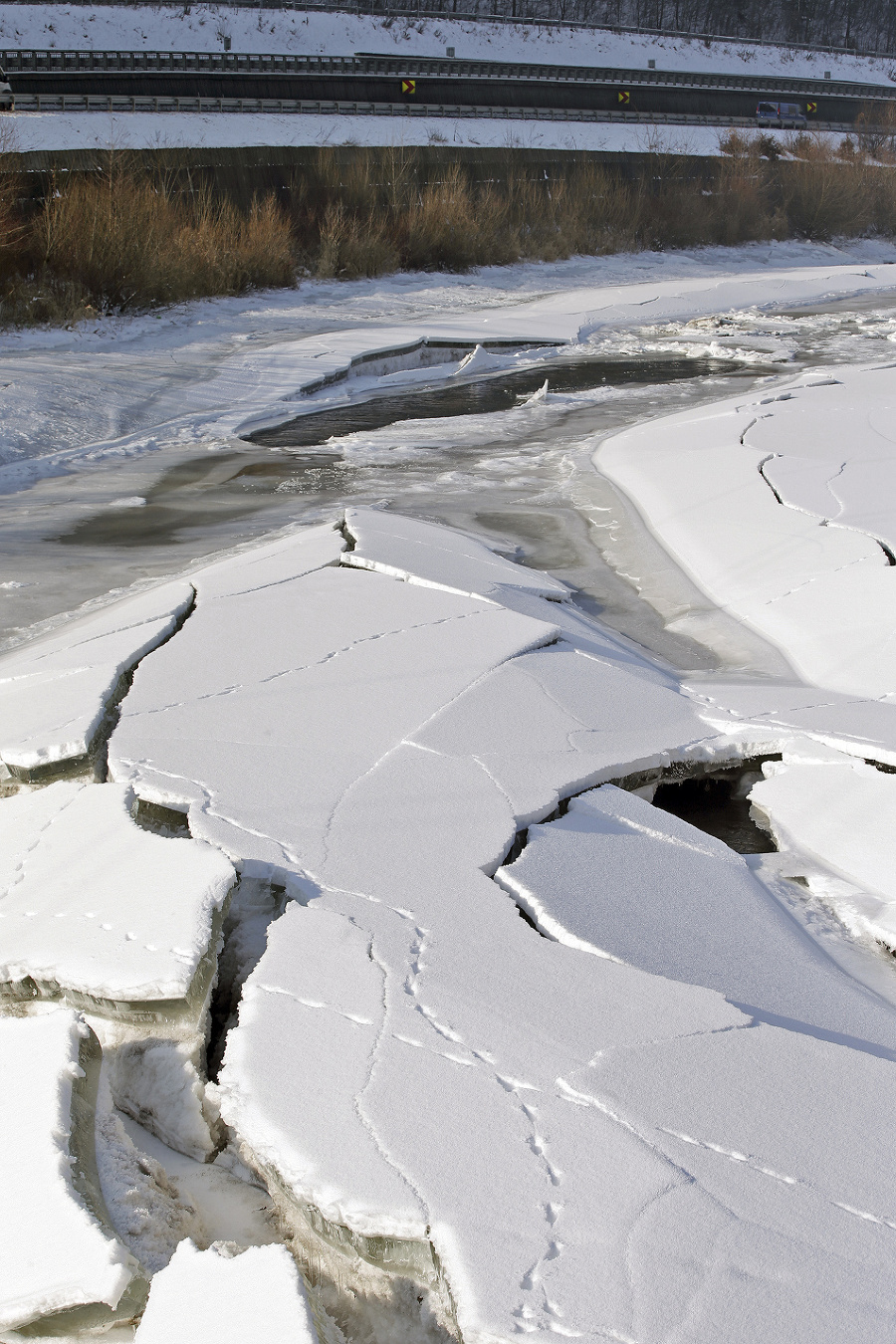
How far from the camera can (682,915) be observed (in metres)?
2.29

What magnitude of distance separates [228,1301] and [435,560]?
3.42 metres

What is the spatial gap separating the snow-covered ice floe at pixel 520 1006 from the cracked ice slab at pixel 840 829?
2 centimetres

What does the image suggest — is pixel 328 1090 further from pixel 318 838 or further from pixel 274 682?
pixel 274 682

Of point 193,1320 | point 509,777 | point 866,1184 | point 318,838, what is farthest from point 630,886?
point 193,1320

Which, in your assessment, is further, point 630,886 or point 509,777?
point 509,777

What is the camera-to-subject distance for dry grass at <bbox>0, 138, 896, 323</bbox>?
11.2 m

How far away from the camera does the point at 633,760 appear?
9.81ft

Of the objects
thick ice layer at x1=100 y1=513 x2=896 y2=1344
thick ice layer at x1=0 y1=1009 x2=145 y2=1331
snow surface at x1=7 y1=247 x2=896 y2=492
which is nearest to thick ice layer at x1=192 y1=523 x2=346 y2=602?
thick ice layer at x1=100 y1=513 x2=896 y2=1344

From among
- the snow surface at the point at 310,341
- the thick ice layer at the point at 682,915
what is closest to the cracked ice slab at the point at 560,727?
the thick ice layer at the point at 682,915

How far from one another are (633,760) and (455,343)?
9.33 metres

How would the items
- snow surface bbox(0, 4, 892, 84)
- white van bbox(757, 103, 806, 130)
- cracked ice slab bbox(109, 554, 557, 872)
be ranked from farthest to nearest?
white van bbox(757, 103, 806, 130), snow surface bbox(0, 4, 892, 84), cracked ice slab bbox(109, 554, 557, 872)

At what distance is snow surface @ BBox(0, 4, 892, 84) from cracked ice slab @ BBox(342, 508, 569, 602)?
27.2 meters

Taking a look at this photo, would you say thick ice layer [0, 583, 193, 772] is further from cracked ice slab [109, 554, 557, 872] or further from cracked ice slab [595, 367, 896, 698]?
cracked ice slab [595, 367, 896, 698]

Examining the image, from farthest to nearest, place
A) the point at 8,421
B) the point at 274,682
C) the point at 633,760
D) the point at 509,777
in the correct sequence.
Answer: the point at 8,421
the point at 274,682
the point at 633,760
the point at 509,777
